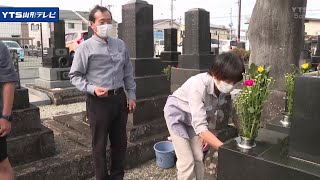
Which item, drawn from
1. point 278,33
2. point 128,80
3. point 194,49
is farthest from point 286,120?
point 194,49

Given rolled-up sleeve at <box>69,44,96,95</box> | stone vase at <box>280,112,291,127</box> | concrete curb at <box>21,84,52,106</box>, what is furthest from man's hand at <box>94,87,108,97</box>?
concrete curb at <box>21,84,52,106</box>

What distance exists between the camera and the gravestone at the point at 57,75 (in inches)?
289

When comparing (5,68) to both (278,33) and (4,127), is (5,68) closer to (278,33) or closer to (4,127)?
(4,127)

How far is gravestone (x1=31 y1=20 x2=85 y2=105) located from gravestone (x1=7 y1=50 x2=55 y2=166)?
382cm

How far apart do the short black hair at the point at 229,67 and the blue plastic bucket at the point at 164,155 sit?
74.4 inches

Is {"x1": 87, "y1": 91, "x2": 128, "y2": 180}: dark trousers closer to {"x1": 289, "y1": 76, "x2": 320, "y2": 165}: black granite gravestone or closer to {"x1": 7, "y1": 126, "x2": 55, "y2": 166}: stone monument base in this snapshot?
{"x1": 7, "y1": 126, "x2": 55, "y2": 166}: stone monument base

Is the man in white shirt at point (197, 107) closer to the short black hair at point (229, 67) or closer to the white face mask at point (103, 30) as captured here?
the short black hair at point (229, 67)

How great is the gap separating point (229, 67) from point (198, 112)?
37 centimetres

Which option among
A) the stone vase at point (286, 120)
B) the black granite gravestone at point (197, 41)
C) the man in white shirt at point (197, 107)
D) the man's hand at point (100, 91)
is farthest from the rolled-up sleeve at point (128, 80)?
the black granite gravestone at point (197, 41)

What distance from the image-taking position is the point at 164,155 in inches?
146

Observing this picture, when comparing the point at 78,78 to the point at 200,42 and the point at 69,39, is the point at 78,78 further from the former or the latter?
the point at 69,39

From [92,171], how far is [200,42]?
4.55m

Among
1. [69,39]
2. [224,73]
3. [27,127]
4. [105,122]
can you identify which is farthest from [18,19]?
[69,39]

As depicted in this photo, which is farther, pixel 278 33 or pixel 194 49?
pixel 194 49
